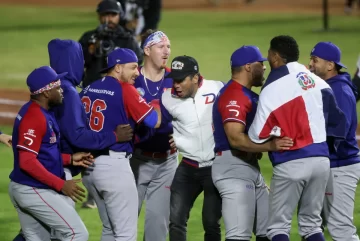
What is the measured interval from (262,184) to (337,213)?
2.22 ft

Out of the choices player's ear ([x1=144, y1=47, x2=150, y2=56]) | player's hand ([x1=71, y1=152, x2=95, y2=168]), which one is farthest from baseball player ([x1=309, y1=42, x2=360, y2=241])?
player's hand ([x1=71, y1=152, x2=95, y2=168])

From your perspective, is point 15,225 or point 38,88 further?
point 15,225

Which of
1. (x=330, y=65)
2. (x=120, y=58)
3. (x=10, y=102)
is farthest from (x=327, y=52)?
(x=10, y=102)

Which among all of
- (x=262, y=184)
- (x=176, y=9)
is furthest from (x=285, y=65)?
(x=176, y=9)

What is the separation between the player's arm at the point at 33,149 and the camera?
627 centimetres

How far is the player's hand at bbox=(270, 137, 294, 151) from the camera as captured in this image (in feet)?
21.1

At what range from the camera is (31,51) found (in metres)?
20.2

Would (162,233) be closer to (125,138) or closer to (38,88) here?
(125,138)

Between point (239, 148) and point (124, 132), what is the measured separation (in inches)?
35.7

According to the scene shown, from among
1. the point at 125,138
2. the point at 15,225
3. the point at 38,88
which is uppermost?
the point at 38,88

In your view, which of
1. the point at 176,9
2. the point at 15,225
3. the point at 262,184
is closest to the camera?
the point at 262,184

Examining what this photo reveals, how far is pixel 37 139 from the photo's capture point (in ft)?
20.6

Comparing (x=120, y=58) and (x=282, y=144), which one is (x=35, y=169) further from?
(x=282, y=144)

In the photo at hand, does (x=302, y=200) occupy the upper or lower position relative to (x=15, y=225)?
upper
